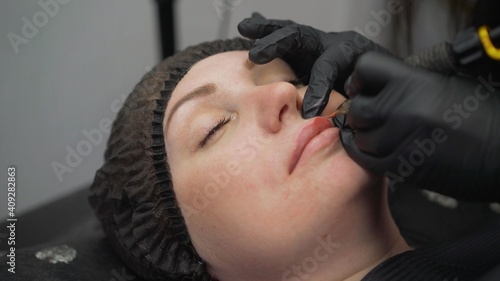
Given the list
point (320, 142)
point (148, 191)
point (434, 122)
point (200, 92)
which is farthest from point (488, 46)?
point (148, 191)

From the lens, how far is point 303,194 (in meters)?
0.95

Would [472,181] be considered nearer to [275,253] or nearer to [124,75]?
[275,253]

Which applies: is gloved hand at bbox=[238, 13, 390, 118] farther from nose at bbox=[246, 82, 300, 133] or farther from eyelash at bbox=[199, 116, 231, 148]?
eyelash at bbox=[199, 116, 231, 148]

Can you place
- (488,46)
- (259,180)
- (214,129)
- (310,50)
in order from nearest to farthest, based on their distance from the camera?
(488,46) < (259,180) < (214,129) < (310,50)

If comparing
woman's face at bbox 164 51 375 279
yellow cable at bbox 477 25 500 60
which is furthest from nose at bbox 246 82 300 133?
yellow cable at bbox 477 25 500 60

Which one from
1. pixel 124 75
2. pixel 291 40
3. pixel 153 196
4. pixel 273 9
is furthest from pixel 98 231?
pixel 273 9

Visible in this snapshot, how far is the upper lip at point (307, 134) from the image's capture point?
38.1 inches

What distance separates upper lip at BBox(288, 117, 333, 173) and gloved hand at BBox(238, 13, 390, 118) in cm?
4

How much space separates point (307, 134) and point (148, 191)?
40 cm

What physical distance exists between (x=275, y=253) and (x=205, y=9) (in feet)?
4.32

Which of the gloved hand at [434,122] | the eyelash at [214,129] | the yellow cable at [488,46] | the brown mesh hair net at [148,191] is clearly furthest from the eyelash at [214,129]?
the yellow cable at [488,46]

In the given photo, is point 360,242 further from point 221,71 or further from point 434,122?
point 221,71

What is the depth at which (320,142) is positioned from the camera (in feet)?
3.20

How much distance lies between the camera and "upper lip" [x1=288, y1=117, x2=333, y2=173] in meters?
0.97
